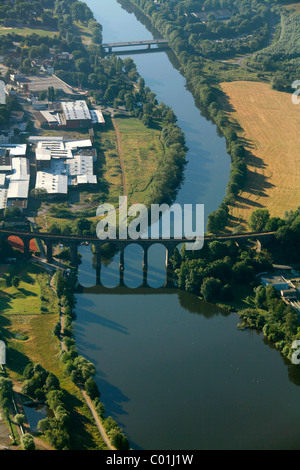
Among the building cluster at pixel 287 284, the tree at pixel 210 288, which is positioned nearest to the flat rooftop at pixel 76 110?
the tree at pixel 210 288

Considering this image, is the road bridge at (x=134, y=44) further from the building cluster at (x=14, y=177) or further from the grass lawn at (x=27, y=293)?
the grass lawn at (x=27, y=293)

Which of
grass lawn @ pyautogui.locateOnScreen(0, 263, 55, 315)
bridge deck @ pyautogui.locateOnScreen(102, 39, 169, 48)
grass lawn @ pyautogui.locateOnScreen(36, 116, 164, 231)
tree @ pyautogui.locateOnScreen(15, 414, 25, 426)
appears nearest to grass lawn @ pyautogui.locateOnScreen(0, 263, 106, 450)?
grass lawn @ pyautogui.locateOnScreen(0, 263, 55, 315)

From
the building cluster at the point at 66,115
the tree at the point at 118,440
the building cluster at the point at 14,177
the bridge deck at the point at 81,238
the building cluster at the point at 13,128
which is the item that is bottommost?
the tree at the point at 118,440

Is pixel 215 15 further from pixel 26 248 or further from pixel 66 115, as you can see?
pixel 26 248

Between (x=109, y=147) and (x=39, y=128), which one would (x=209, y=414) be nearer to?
(x=109, y=147)

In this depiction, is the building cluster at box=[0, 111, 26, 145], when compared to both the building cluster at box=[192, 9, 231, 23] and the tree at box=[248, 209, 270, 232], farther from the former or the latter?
the building cluster at box=[192, 9, 231, 23]

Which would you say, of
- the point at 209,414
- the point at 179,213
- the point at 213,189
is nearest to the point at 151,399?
the point at 209,414

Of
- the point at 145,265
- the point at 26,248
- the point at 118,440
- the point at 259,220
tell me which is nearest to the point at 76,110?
the point at 26,248

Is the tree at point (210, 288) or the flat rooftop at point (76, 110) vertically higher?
the flat rooftop at point (76, 110)
